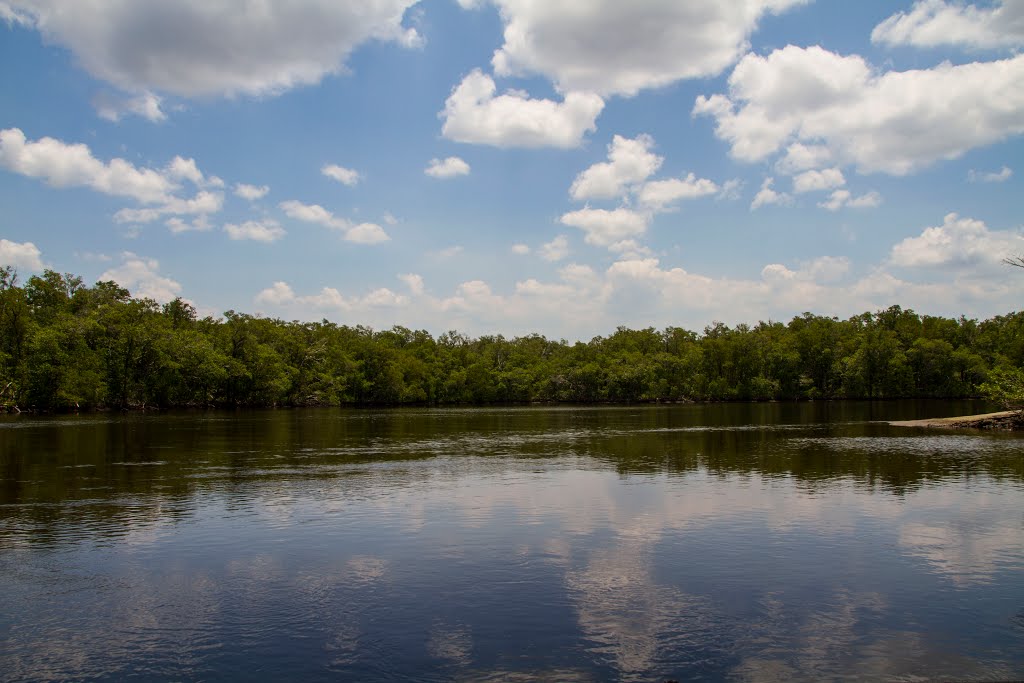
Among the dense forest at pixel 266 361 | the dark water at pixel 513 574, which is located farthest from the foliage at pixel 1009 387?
the dark water at pixel 513 574

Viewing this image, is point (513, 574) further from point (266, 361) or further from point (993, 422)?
point (266, 361)

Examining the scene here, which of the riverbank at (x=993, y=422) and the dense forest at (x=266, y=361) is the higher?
the dense forest at (x=266, y=361)

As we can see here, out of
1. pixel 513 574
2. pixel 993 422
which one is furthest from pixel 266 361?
pixel 513 574

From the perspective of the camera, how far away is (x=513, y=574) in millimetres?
17906

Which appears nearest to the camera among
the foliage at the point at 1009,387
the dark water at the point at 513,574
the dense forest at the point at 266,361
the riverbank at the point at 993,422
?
the dark water at the point at 513,574

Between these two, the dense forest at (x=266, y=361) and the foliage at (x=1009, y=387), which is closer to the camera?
the foliage at (x=1009, y=387)

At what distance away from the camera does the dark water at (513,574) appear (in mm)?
12648

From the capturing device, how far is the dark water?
1265 cm

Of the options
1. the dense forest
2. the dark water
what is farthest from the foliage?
the dark water

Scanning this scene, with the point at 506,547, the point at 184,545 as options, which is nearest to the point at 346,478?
the point at 184,545

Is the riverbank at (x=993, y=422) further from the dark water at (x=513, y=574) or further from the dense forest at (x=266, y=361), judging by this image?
the dark water at (x=513, y=574)

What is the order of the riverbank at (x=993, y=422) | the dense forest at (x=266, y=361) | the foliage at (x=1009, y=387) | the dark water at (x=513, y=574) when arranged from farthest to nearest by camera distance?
the dense forest at (x=266, y=361) < the riverbank at (x=993, y=422) < the foliage at (x=1009, y=387) < the dark water at (x=513, y=574)

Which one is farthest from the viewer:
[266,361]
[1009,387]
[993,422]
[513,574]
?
[266,361]

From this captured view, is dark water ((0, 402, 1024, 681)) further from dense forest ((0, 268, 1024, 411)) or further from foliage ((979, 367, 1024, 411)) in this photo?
dense forest ((0, 268, 1024, 411))
